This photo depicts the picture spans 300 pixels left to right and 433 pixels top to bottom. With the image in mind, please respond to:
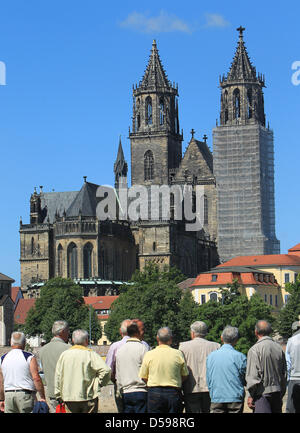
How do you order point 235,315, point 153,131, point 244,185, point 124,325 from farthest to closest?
1. point 153,131
2. point 244,185
3. point 235,315
4. point 124,325

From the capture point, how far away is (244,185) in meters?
141

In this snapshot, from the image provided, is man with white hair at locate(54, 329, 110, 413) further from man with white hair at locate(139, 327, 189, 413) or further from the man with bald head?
the man with bald head

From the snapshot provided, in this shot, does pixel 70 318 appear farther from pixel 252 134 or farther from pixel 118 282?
pixel 252 134

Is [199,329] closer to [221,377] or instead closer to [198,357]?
[198,357]

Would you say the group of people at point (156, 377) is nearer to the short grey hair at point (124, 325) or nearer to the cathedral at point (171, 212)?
the short grey hair at point (124, 325)

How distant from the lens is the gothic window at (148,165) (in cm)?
14562

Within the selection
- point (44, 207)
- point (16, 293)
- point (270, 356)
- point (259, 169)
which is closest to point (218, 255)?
point (259, 169)

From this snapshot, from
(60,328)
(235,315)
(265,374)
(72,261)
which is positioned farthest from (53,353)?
(72,261)

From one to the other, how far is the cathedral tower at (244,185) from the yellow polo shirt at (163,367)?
393 feet

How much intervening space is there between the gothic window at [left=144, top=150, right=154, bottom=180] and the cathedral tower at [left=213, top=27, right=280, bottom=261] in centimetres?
782

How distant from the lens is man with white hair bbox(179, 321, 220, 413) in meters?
20.5

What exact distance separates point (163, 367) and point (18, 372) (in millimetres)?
2164

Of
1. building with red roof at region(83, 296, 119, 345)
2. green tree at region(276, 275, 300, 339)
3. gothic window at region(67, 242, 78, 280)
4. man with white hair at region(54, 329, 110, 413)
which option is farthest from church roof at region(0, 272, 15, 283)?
man with white hair at region(54, 329, 110, 413)

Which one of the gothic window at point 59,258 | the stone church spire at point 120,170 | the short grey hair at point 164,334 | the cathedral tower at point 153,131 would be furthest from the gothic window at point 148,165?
the short grey hair at point 164,334
